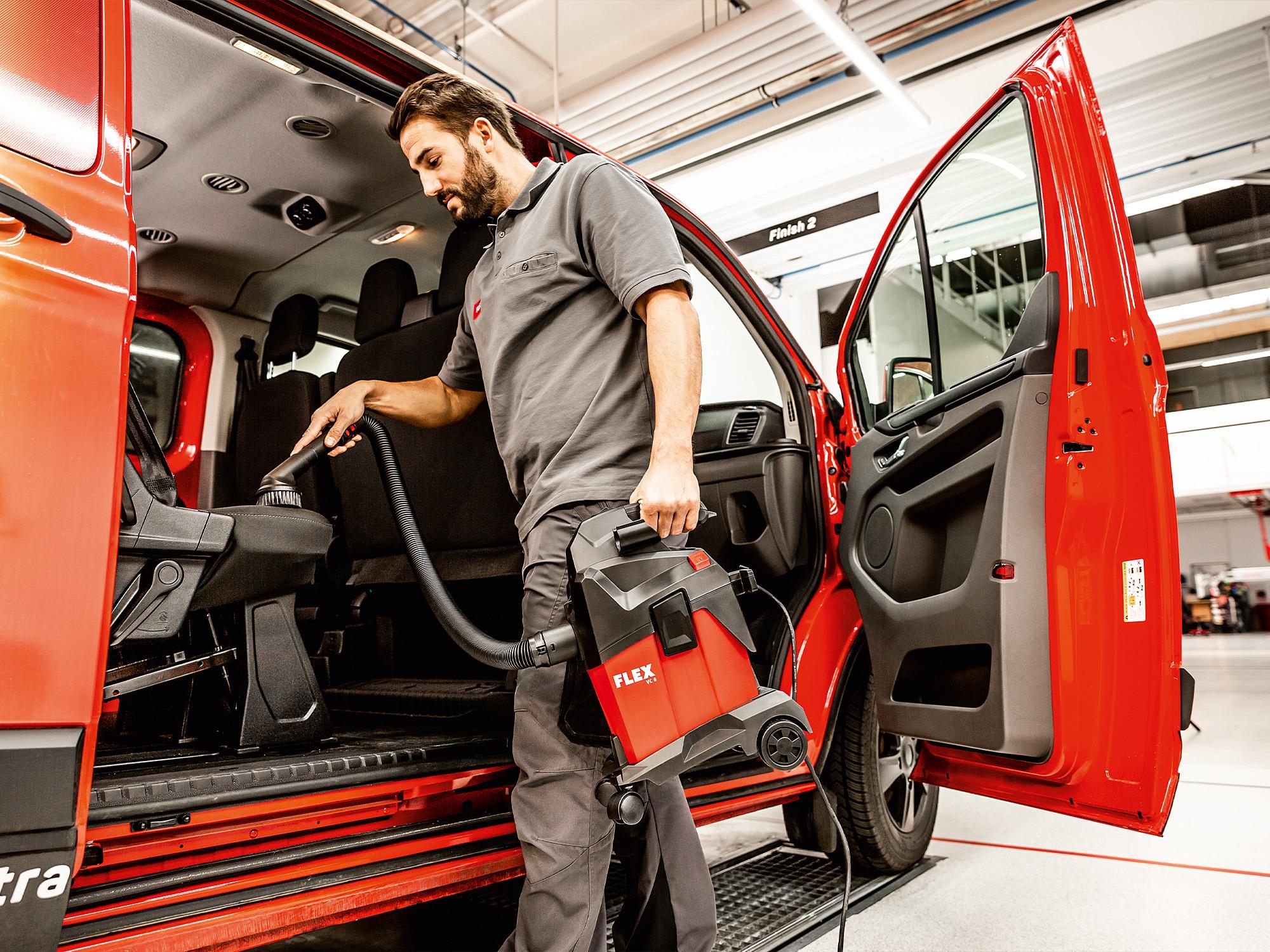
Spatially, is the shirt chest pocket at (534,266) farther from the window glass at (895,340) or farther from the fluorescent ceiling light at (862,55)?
the fluorescent ceiling light at (862,55)

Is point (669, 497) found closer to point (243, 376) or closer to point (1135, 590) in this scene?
point (1135, 590)

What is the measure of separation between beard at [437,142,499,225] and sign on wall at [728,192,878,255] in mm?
4495

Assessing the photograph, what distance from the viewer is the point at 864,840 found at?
249 cm

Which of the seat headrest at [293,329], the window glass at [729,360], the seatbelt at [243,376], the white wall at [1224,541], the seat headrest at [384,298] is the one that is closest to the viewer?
the seat headrest at [384,298]

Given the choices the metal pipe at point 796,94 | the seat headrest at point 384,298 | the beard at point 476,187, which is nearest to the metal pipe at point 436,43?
the metal pipe at point 796,94

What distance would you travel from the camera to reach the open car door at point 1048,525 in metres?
1.66

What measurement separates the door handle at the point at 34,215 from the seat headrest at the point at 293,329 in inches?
83.1

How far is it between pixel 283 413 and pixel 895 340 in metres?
2.03

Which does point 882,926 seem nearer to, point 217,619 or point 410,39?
point 217,619

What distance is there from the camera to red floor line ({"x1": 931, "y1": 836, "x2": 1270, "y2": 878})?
2.48 m

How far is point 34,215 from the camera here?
1029mm

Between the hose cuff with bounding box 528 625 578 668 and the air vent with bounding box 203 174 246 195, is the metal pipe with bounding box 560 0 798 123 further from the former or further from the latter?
the hose cuff with bounding box 528 625 578 668

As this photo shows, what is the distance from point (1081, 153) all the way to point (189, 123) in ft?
7.33

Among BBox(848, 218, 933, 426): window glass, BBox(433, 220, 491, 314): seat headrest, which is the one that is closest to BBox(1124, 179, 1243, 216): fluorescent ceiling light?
BBox(848, 218, 933, 426): window glass
